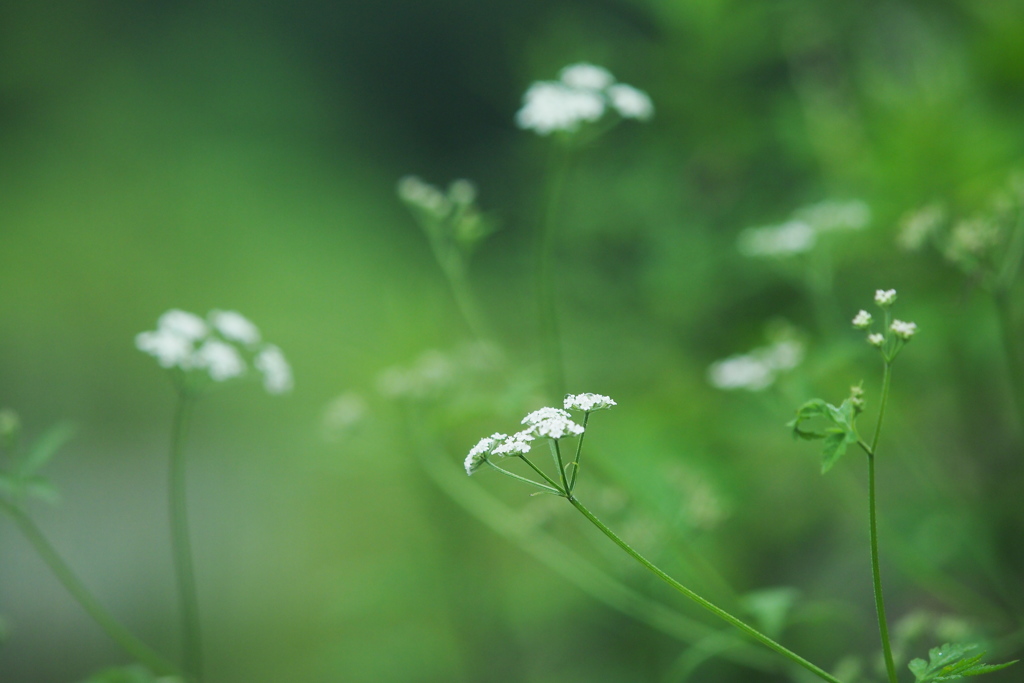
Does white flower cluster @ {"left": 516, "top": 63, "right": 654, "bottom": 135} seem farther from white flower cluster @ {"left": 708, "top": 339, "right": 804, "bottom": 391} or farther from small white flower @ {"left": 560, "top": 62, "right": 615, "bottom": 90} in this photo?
white flower cluster @ {"left": 708, "top": 339, "right": 804, "bottom": 391}

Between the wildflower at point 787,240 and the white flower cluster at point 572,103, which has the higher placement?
the white flower cluster at point 572,103

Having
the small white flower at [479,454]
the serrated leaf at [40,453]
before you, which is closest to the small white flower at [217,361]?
the serrated leaf at [40,453]

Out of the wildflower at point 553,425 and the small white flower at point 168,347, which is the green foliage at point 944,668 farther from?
the small white flower at point 168,347

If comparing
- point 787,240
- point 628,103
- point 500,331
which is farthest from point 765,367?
point 500,331

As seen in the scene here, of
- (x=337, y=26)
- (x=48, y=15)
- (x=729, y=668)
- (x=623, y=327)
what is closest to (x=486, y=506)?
(x=729, y=668)

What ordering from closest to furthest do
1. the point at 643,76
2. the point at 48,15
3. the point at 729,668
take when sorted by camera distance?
the point at 729,668 < the point at 643,76 < the point at 48,15

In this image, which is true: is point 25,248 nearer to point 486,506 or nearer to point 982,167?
point 486,506

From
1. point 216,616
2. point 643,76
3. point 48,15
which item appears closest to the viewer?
point 643,76
